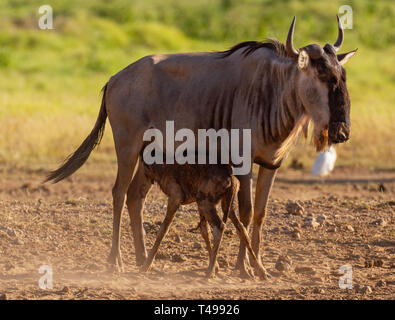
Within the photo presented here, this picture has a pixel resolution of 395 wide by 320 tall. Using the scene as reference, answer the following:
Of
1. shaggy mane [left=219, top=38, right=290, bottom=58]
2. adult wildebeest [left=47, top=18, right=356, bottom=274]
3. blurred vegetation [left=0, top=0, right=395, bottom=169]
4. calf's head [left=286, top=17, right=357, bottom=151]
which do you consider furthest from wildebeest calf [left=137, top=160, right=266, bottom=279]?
blurred vegetation [left=0, top=0, right=395, bottom=169]

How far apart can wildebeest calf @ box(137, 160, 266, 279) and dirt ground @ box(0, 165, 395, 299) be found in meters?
0.35

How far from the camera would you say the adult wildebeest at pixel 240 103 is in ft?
23.0

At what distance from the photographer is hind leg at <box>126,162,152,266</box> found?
26.7 ft

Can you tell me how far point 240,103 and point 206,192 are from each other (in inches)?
34.5

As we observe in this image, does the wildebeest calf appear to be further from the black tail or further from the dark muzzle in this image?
the black tail

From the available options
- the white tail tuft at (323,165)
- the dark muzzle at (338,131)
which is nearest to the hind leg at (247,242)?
the dark muzzle at (338,131)

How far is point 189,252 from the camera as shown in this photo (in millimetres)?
8477

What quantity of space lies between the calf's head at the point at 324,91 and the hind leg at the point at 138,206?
186 centimetres

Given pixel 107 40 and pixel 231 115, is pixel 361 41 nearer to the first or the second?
pixel 107 40

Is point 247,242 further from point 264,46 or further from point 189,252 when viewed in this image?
point 264,46

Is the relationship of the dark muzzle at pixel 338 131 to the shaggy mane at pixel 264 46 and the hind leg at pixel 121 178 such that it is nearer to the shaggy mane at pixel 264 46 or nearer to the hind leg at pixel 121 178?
the shaggy mane at pixel 264 46

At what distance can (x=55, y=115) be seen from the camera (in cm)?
1777

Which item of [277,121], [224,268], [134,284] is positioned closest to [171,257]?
[224,268]

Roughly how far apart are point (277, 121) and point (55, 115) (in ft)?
36.2
